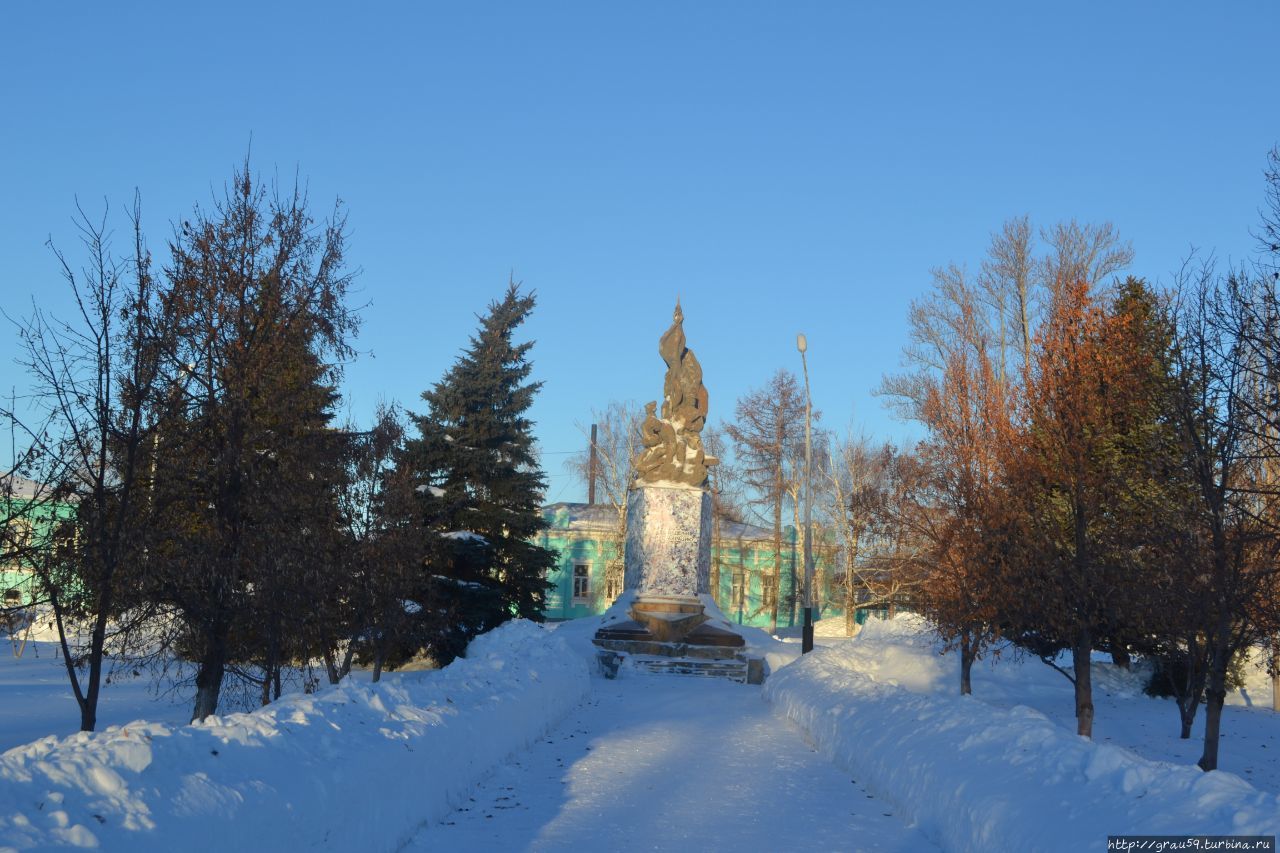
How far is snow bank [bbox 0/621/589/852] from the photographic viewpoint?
413cm

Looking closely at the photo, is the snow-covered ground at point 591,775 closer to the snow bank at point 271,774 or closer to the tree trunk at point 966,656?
the snow bank at point 271,774

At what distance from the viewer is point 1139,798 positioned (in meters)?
5.39

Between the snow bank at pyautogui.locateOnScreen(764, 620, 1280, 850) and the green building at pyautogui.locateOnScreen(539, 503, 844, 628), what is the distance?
39539 millimetres

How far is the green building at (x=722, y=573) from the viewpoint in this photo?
51.6m

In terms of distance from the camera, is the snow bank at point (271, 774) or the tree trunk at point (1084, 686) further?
the tree trunk at point (1084, 686)

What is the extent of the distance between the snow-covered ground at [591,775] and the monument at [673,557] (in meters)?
6.13

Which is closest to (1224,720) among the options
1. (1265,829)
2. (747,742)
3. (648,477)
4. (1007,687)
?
(1007,687)

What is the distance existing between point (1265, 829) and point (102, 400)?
29.8ft

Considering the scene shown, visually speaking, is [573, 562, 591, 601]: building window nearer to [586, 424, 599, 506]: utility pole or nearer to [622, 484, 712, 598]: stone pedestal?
[586, 424, 599, 506]: utility pole

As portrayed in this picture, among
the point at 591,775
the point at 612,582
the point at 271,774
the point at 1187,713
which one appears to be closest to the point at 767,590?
the point at 612,582

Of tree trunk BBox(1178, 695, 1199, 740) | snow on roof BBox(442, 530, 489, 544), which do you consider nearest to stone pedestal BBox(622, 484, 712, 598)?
snow on roof BBox(442, 530, 489, 544)

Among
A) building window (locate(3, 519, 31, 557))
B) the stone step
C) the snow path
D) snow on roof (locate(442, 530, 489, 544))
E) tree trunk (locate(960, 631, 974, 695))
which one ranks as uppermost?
snow on roof (locate(442, 530, 489, 544))

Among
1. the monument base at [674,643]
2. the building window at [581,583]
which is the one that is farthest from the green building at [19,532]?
the building window at [581,583]

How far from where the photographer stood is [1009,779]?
21.7 feet
